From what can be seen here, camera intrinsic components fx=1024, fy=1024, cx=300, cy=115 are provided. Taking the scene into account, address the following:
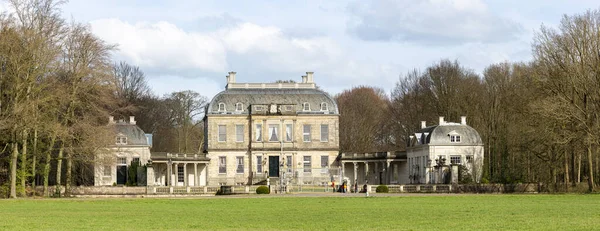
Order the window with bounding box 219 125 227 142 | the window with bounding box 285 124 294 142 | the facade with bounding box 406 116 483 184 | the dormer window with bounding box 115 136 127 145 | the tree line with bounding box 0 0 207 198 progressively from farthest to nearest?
the window with bounding box 285 124 294 142
the window with bounding box 219 125 227 142
the dormer window with bounding box 115 136 127 145
the facade with bounding box 406 116 483 184
the tree line with bounding box 0 0 207 198

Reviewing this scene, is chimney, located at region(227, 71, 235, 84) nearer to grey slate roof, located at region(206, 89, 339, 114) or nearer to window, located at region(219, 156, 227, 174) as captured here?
grey slate roof, located at region(206, 89, 339, 114)

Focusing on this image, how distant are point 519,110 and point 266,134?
87.9ft

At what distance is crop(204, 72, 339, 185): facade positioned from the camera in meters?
88.9

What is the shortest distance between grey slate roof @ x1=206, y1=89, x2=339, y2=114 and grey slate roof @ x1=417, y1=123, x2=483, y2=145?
508 inches

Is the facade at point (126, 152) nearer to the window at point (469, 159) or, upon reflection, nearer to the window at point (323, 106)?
the window at point (323, 106)

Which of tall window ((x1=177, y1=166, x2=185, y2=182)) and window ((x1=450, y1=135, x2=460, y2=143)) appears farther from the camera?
tall window ((x1=177, y1=166, x2=185, y2=182))

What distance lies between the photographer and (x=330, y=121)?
8969 centimetres

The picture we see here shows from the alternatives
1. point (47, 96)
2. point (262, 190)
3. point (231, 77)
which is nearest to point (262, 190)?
point (262, 190)

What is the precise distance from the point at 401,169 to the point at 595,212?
5576 cm

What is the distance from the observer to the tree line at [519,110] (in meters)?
57.7

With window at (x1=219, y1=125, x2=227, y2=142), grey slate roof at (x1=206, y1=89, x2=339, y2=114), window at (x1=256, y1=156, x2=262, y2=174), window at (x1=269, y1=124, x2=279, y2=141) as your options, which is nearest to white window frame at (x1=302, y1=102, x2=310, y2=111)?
grey slate roof at (x1=206, y1=89, x2=339, y2=114)

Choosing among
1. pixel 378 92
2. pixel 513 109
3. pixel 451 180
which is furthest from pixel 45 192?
pixel 378 92

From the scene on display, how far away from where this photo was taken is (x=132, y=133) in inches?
3260

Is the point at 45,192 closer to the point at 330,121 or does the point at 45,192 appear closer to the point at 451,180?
the point at 451,180
